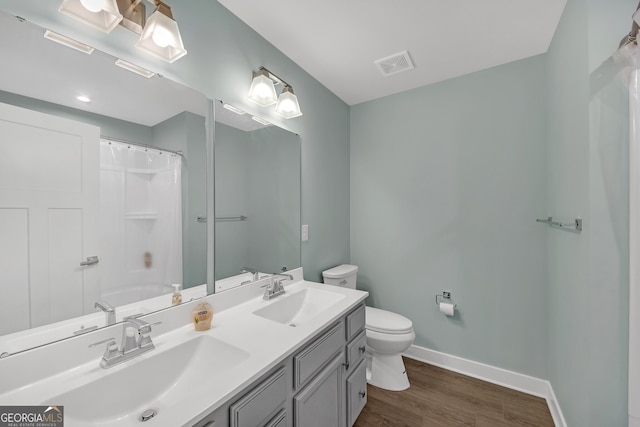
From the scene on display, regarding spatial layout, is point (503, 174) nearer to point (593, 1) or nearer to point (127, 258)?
point (593, 1)

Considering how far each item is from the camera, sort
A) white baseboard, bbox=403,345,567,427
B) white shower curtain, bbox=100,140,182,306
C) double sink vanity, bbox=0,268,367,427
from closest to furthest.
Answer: double sink vanity, bbox=0,268,367,427
white shower curtain, bbox=100,140,182,306
white baseboard, bbox=403,345,567,427

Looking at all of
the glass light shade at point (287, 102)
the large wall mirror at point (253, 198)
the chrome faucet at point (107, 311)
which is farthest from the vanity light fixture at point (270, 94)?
the chrome faucet at point (107, 311)

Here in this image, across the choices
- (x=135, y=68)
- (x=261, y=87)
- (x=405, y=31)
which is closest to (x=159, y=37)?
(x=135, y=68)

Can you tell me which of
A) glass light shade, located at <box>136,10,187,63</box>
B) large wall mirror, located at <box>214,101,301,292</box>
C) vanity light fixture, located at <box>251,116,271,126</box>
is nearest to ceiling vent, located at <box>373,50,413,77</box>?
large wall mirror, located at <box>214,101,301,292</box>

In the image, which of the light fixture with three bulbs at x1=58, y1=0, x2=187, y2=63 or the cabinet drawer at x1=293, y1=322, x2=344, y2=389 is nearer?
the light fixture with three bulbs at x1=58, y1=0, x2=187, y2=63

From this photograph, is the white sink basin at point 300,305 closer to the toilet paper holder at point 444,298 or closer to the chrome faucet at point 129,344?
the chrome faucet at point 129,344

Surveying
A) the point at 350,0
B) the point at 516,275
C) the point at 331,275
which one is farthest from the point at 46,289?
the point at 516,275

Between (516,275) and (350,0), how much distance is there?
7.19ft

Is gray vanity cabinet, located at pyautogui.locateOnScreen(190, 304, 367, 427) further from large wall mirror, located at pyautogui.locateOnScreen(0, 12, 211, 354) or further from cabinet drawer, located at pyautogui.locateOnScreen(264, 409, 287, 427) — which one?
large wall mirror, located at pyautogui.locateOnScreen(0, 12, 211, 354)

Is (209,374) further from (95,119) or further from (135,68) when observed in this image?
(135,68)

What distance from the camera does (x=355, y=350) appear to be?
59.6 inches

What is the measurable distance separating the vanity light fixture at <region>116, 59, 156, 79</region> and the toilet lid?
2016mm

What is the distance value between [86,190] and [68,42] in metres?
0.52

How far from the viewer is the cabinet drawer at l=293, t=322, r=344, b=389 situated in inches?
40.5
